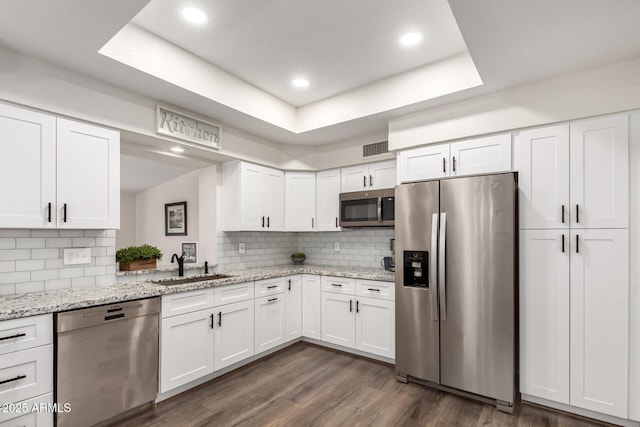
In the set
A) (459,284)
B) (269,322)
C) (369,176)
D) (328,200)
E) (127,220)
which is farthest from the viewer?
(127,220)

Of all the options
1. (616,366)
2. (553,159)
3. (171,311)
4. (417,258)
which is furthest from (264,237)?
(616,366)

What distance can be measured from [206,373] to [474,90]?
10.8 feet

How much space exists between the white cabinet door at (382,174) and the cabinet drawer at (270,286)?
4.98ft

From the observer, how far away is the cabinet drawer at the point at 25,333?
1.85 metres

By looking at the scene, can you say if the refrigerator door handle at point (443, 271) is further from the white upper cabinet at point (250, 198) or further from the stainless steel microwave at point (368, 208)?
the white upper cabinet at point (250, 198)

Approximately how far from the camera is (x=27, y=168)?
2.16 metres

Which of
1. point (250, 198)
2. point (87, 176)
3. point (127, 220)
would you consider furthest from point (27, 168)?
point (127, 220)

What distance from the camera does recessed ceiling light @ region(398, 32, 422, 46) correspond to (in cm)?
243

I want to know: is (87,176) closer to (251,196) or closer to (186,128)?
(186,128)

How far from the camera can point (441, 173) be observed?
2.98m

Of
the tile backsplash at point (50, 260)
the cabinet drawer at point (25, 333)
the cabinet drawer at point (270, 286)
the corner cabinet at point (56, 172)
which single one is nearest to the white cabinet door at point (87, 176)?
the corner cabinet at point (56, 172)

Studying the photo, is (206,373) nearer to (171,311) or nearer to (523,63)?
(171,311)

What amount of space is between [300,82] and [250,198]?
1395 mm

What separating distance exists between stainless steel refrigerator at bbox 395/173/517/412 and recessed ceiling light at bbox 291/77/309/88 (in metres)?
1.37
